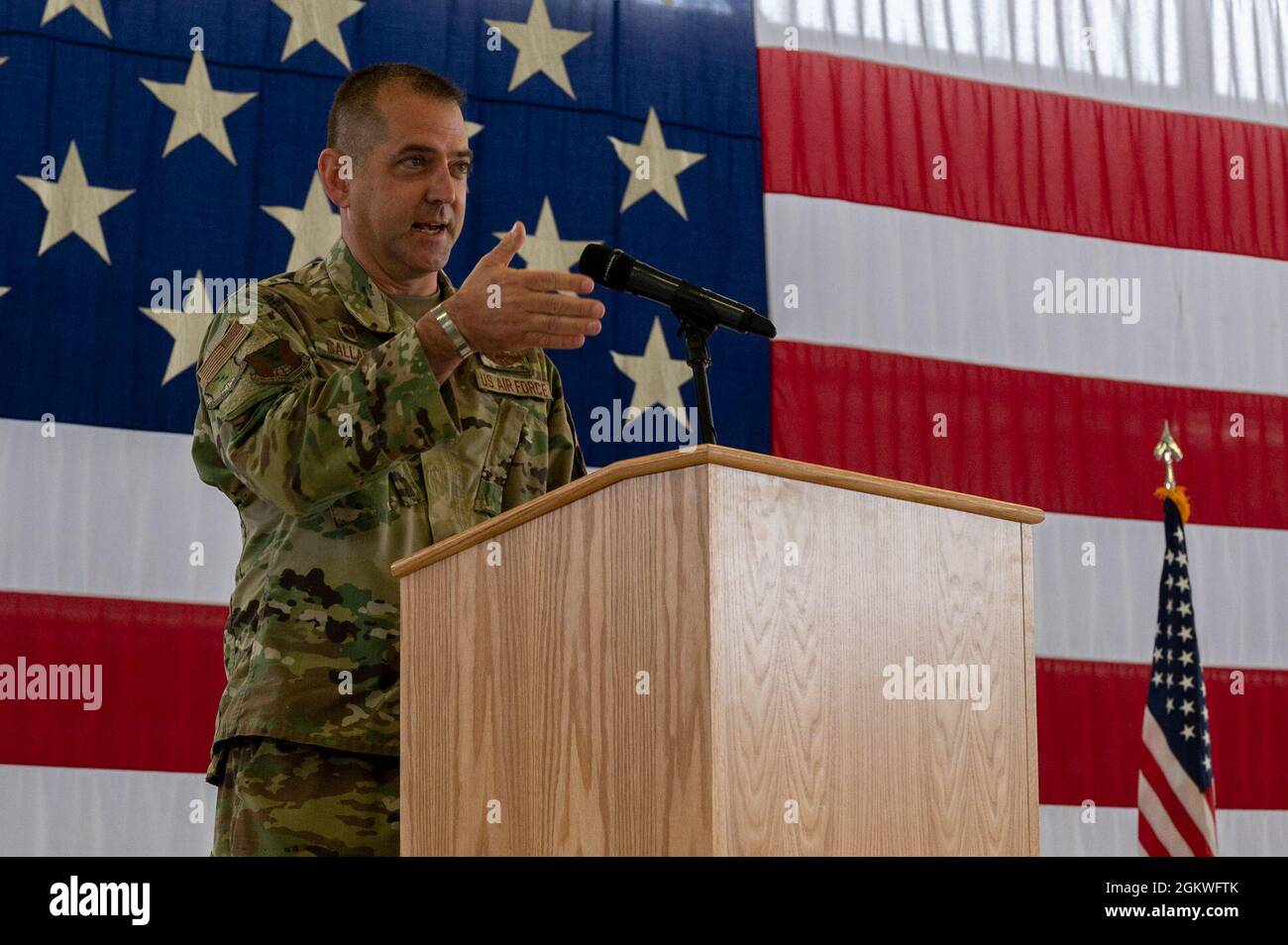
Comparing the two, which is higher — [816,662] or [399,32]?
[399,32]

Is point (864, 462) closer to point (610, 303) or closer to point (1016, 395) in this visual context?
point (1016, 395)

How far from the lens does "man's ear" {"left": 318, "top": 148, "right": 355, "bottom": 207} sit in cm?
200

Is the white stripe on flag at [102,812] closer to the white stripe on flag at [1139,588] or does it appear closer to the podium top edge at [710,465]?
the podium top edge at [710,465]

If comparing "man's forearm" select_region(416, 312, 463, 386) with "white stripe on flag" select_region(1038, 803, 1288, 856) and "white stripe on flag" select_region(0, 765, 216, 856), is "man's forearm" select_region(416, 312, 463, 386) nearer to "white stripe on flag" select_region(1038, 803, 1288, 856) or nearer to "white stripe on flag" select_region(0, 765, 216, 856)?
"white stripe on flag" select_region(0, 765, 216, 856)

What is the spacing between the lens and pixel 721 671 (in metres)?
1.17

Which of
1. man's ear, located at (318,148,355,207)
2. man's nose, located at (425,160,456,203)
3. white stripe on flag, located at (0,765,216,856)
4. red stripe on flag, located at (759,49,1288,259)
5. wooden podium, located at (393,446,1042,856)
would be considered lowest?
white stripe on flag, located at (0,765,216,856)

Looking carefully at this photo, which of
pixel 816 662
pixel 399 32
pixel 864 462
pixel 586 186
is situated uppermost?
pixel 399 32

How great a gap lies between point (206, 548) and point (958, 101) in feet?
7.66

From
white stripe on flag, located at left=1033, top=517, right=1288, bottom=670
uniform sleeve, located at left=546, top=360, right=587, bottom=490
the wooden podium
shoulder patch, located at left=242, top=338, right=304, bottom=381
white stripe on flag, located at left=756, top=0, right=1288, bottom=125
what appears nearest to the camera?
the wooden podium

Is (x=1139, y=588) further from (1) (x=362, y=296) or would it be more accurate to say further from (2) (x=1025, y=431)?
(1) (x=362, y=296)

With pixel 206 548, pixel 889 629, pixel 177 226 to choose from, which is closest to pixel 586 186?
pixel 177 226

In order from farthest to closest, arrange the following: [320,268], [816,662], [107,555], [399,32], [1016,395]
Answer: [1016,395]
[399,32]
[107,555]
[320,268]
[816,662]

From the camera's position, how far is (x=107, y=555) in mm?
3324

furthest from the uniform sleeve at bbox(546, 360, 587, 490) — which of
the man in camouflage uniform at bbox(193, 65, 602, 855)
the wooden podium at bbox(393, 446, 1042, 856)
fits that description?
the wooden podium at bbox(393, 446, 1042, 856)
